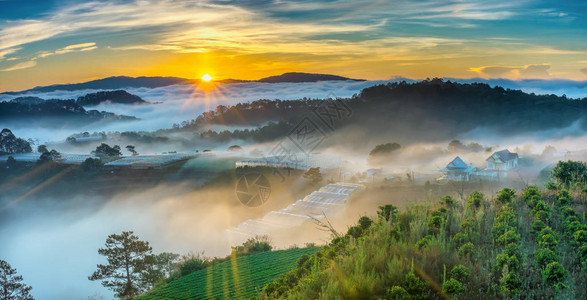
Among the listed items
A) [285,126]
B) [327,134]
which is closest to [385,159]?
[327,134]

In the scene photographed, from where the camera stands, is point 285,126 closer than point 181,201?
No

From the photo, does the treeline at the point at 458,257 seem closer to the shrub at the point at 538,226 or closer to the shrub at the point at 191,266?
the shrub at the point at 538,226

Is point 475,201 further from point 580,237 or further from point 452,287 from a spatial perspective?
point 452,287

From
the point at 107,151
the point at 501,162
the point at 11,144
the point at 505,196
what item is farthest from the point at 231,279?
the point at 11,144

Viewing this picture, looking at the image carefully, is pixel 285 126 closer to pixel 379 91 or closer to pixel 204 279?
pixel 379 91

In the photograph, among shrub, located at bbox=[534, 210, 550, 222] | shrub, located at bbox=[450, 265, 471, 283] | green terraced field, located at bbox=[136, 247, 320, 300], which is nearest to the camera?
shrub, located at bbox=[450, 265, 471, 283]

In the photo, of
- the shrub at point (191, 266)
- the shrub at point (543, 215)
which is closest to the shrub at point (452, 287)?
the shrub at point (543, 215)

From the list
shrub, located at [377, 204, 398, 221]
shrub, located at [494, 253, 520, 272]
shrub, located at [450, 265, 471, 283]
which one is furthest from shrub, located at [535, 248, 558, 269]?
shrub, located at [377, 204, 398, 221]

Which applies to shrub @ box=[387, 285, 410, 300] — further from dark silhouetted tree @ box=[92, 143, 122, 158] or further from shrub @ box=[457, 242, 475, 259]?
dark silhouetted tree @ box=[92, 143, 122, 158]
